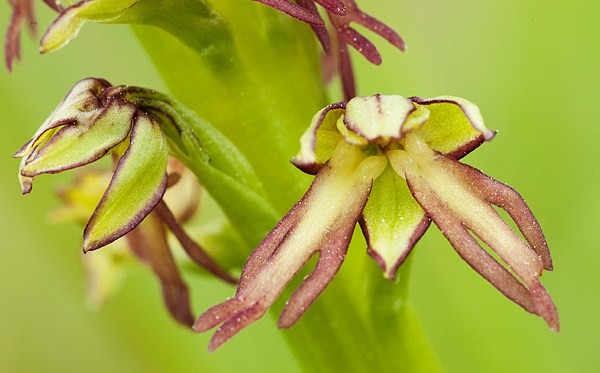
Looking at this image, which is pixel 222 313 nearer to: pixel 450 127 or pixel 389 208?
pixel 389 208

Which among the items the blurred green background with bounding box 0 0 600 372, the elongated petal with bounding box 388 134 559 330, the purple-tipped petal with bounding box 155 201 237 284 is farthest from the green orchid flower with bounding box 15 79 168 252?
the blurred green background with bounding box 0 0 600 372

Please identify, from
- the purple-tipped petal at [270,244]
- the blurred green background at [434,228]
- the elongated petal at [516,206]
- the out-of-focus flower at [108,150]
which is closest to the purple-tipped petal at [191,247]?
the out-of-focus flower at [108,150]

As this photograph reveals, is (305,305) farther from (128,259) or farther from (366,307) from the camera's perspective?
(128,259)

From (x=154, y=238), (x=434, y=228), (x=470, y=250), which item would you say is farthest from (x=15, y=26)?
(x=434, y=228)

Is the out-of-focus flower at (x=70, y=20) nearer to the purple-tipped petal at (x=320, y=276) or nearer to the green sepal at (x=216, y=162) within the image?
the green sepal at (x=216, y=162)

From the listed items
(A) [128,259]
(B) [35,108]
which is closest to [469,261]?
(A) [128,259]

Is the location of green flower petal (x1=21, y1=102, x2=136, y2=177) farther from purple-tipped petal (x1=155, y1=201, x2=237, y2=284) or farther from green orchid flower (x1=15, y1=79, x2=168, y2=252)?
purple-tipped petal (x1=155, y1=201, x2=237, y2=284)
